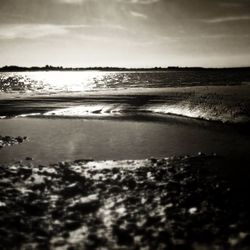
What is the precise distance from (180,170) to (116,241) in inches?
284

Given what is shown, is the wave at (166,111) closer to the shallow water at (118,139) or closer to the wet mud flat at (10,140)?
the shallow water at (118,139)

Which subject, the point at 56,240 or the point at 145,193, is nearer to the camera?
the point at 56,240

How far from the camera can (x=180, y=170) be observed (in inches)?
650

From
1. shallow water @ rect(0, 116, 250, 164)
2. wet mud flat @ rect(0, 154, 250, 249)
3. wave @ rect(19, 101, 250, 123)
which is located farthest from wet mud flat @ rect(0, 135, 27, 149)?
wave @ rect(19, 101, 250, 123)

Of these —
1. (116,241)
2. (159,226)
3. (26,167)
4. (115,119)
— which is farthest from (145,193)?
(115,119)

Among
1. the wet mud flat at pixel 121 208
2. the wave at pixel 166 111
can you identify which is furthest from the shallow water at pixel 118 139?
the wet mud flat at pixel 121 208

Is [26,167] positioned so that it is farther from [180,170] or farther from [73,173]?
[180,170]

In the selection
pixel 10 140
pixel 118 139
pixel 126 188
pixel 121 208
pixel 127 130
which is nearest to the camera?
pixel 121 208

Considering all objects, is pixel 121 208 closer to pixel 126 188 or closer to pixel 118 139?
pixel 126 188

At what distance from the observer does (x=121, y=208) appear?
39.9ft

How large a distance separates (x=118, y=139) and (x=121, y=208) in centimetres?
1355

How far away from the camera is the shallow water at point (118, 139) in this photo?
20.8 metres

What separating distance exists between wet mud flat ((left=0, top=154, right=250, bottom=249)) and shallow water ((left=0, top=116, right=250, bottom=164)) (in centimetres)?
337

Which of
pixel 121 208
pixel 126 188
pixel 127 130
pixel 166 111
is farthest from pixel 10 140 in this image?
pixel 166 111
